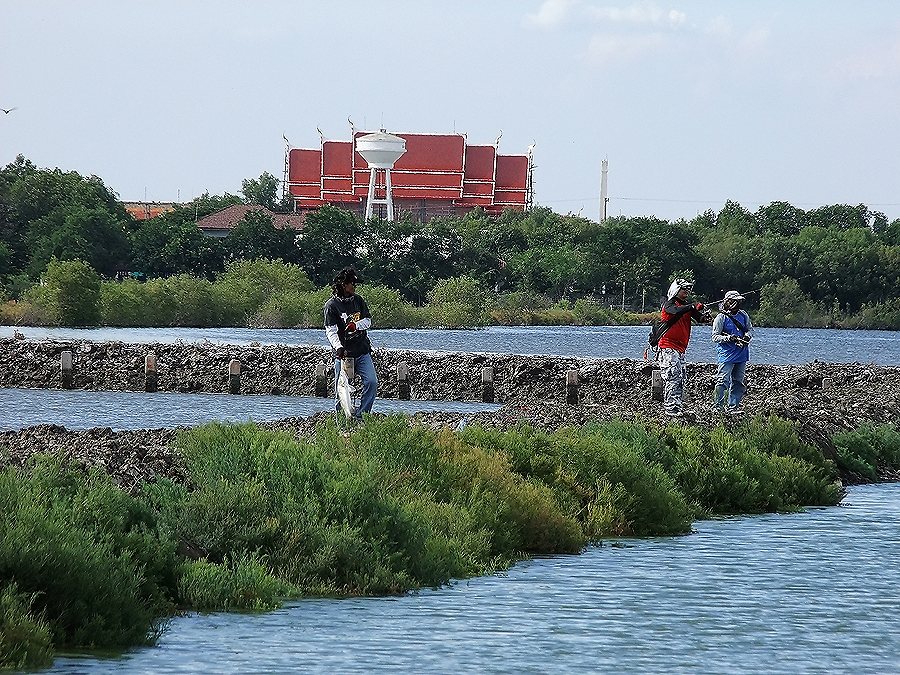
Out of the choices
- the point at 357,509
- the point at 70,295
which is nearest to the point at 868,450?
the point at 357,509

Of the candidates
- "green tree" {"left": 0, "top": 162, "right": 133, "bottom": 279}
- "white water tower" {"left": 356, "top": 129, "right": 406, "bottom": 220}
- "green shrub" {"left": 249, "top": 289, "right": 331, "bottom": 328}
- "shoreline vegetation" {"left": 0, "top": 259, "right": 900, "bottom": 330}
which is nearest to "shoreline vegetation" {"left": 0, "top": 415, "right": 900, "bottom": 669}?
"shoreline vegetation" {"left": 0, "top": 259, "right": 900, "bottom": 330}

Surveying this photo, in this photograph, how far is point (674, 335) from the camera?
24.3m

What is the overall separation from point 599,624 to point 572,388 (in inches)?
966

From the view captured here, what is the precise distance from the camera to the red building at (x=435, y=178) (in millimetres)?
157875

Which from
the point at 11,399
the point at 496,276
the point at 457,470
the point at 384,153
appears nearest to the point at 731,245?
the point at 496,276

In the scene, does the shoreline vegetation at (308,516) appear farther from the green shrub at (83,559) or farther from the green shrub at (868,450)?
the green shrub at (868,450)

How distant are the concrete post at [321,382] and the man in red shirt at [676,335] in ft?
58.3

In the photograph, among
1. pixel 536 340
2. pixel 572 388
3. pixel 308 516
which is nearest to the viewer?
pixel 308 516

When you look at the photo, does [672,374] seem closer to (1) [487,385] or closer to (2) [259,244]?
(1) [487,385]

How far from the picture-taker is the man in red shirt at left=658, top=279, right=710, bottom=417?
23.6 m

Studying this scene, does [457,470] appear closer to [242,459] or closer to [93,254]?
[242,459]

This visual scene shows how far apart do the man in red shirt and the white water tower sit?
126612 mm

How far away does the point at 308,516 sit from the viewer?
534 inches

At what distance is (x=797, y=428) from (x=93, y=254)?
261 ft
